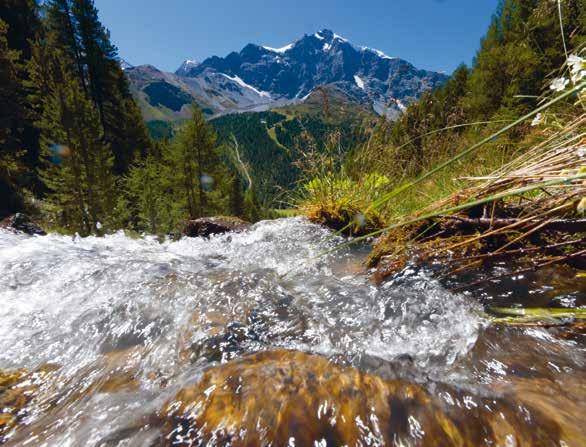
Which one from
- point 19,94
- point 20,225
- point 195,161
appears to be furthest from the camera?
point 195,161

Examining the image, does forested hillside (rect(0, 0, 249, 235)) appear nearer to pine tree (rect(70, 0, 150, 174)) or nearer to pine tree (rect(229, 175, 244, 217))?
pine tree (rect(70, 0, 150, 174))

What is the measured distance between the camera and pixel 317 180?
16.5ft

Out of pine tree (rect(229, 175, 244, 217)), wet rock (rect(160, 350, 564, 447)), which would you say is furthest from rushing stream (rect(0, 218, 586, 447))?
pine tree (rect(229, 175, 244, 217))

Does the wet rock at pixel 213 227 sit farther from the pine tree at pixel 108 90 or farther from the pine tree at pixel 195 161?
the pine tree at pixel 108 90

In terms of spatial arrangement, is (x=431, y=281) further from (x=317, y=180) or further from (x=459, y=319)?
(x=317, y=180)

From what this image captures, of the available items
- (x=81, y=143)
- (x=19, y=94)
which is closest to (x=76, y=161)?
(x=81, y=143)

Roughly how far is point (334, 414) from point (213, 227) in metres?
6.06

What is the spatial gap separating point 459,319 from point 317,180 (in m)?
3.44

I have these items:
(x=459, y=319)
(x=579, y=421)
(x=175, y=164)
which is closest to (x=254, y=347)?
(x=459, y=319)

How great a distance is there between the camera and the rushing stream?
4.19 ft

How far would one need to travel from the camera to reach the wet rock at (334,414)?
47.6 inches

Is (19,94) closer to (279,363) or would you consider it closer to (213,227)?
(213,227)

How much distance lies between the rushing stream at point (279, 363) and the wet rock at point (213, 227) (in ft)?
11.8

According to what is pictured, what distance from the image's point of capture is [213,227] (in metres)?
7.02
